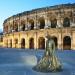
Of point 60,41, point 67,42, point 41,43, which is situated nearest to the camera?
point 60,41

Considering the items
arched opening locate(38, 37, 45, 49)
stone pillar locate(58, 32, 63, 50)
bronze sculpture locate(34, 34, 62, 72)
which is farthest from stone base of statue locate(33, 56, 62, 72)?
arched opening locate(38, 37, 45, 49)

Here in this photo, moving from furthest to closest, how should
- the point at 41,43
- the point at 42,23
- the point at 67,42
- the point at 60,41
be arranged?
the point at 42,23 → the point at 41,43 → the point at 67,42 → the point at 60,41

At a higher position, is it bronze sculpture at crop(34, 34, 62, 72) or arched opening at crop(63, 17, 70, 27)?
arched opening at crop(63, 17, 70, 27)

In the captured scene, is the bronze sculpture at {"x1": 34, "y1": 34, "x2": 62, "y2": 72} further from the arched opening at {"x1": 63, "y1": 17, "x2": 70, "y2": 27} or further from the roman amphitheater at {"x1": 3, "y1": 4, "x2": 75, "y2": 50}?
the arched opening at {"x1": 63, "y1": 17, "x2": 70, "y2": 27}

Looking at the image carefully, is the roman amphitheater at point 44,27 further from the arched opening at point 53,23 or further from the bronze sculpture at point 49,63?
the bronze sculpture at point 49,63

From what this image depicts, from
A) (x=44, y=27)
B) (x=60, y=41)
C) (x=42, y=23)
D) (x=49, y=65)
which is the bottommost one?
(x=49, y=65)

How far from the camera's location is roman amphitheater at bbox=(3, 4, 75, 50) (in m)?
23.2

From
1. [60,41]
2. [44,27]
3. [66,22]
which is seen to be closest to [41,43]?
[44,27]

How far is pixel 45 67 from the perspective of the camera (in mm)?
7473

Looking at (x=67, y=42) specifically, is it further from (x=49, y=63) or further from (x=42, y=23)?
(x=49, y=63)

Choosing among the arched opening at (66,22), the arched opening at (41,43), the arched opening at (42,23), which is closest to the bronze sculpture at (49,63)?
the arched opening at (66,22)

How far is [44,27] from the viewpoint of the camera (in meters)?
25.2

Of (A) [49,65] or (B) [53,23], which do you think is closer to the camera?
(A) [49,65]

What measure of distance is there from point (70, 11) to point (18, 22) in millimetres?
9152
